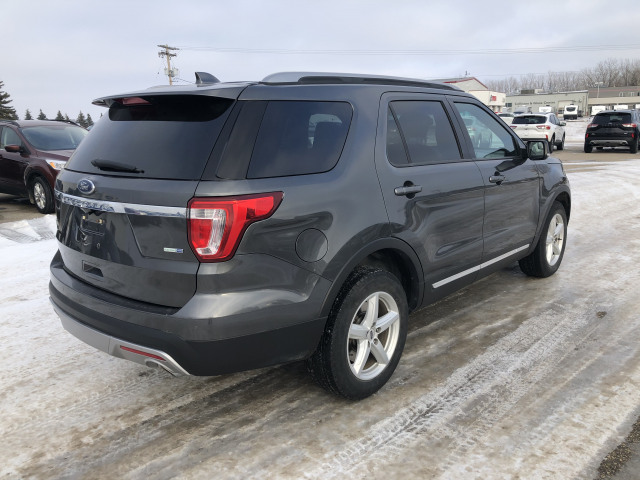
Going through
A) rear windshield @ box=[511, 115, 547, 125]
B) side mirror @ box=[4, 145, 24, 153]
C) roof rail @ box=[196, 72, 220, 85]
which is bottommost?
side mirror @ box=[4, 145, 24, 153]

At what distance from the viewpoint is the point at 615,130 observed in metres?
21.5

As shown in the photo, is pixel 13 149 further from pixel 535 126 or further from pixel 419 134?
pixel 535 126

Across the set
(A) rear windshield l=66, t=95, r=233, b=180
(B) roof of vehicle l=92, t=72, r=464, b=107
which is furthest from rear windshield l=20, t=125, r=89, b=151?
(A) rear windshield l=66, t=95, r=233, b=180

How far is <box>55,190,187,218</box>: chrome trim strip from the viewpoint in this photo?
2353 mm

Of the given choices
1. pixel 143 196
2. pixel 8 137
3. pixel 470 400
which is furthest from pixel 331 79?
pixel 8 137

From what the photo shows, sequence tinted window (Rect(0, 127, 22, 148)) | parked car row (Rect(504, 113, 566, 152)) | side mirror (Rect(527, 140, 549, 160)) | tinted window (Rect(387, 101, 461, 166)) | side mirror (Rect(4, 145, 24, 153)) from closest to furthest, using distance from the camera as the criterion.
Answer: tinted window (Rect(387, 101, 461, 166)) → side mirror (Rect(527, 140, 549, 160)) → side mirror (Rect(4, 145, 24, 153)) → tinted window (Rect(0, 127, 22, 148)) → parked car row (Rect(504, 113, 566, 152))

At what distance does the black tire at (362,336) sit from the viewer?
281 cm

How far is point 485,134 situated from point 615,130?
67.9 feet

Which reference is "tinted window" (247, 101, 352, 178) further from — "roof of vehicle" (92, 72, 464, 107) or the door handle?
the door handle

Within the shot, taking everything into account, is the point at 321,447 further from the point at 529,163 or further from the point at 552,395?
the point at 529,163

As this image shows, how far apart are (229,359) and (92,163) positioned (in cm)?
134

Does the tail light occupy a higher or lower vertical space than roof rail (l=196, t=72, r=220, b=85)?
lower

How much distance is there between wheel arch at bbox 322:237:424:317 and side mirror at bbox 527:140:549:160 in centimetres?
209

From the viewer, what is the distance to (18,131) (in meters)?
9.75
